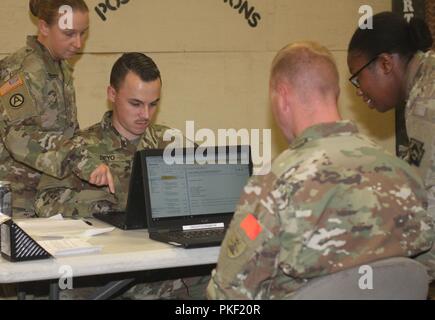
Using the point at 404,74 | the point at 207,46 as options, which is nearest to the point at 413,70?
the point at 404,74

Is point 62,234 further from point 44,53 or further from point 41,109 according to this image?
point 44,53

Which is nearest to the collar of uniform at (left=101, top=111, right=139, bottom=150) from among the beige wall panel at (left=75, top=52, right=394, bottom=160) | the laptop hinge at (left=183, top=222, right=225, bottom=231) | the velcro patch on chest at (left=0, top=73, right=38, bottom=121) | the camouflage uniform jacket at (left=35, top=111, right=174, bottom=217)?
the camouflage uniform jacket at (left=35, top=111, right=174, bottom=217)

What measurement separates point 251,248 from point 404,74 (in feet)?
3.15

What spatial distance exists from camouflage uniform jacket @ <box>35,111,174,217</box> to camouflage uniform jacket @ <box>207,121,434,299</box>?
133cm

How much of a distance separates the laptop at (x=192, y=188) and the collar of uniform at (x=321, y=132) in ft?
2.55

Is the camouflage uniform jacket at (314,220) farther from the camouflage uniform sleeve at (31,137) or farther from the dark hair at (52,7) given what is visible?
the dark hair at (52,7)

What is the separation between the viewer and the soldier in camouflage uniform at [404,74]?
217 cm

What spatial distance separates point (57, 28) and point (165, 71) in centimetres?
118

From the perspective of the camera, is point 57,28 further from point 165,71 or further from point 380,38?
point 380,38

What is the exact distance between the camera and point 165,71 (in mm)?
4156

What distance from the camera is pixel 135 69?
2.96 meters

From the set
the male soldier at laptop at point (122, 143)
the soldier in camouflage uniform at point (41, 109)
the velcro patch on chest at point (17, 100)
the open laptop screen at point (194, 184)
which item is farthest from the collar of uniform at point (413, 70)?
the velcro patch on chest at point (17, 100)

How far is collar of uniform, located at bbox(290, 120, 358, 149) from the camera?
5.63 feet
